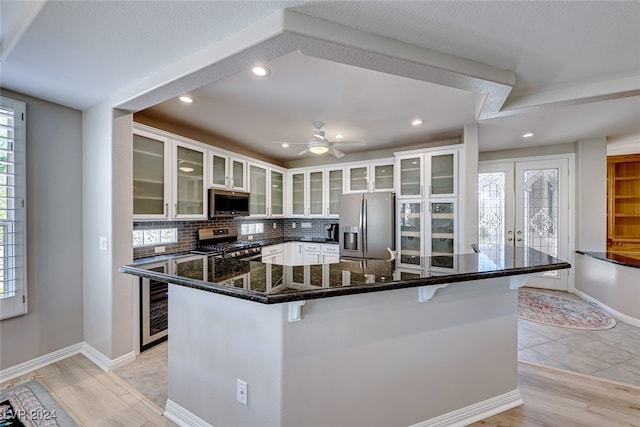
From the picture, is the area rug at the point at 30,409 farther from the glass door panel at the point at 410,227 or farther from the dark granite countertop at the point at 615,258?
the dark granite countertop at the point at 615,258

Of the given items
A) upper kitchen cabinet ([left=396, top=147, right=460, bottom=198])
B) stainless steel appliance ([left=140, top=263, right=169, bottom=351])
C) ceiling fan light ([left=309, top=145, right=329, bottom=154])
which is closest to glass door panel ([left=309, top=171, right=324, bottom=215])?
upper kitchen cabinet ([left=396, top=147, right=460, bottom=198])

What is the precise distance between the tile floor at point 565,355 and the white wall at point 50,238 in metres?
0.78

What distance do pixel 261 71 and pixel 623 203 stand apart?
23.7ft

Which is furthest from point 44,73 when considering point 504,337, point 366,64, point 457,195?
point 457,195

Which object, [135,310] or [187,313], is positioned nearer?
[187,313]

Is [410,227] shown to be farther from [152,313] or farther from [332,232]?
[152,313]

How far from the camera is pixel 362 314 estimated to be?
4.99 feet

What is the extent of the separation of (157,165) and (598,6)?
3.65 m

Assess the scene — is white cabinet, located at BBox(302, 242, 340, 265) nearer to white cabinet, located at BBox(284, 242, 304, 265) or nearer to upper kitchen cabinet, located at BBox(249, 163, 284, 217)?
white cabinet, located at BBox(284, 242, 304, 265)

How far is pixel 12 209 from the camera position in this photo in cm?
225

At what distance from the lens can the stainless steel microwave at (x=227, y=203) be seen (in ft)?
12.0

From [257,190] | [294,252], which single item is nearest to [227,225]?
[257,190]

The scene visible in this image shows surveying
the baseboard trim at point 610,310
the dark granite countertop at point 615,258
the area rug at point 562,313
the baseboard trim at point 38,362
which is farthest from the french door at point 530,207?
the baseboard trim at point 38,362

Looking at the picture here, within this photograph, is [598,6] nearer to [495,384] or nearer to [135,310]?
[495,384]
